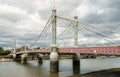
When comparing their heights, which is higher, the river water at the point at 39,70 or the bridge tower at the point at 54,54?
the bridge tower at the point at 54,54

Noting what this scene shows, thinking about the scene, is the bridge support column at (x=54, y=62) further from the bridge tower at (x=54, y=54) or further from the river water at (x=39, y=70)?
the river water at (x=39, y=70)

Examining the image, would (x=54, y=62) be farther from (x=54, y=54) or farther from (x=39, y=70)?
(x=39, y=70)

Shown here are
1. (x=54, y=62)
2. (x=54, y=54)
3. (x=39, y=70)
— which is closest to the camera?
(x=54, y=62)

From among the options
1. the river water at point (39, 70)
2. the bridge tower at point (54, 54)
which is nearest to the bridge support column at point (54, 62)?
the bridge tower at point (54, 54)

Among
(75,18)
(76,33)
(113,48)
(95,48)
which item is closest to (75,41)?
(76,33)

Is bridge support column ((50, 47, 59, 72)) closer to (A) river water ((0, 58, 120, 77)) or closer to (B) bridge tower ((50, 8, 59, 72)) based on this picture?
(B) bridge tower ((50, 8, 59, 72))

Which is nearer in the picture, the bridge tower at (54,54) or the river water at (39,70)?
the river water at (39,70)

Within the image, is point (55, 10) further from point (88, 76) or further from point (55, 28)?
point (88, 76)

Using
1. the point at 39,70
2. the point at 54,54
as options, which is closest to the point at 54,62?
the point at 54,54

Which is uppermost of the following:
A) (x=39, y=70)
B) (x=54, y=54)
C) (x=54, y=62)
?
(x=54, y=54)

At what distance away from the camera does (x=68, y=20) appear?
65.5 m

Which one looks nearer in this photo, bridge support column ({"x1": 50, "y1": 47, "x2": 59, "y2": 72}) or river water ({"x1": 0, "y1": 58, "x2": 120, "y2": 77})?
river water ({"x1": 0, "y1": 58, "x2": 120, "y2": 77})

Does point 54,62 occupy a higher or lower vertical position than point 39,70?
higher

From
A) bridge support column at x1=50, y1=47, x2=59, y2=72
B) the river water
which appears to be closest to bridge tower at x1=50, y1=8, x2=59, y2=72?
bridge support column at x1=50, y1=47, x2=59, y2=72
